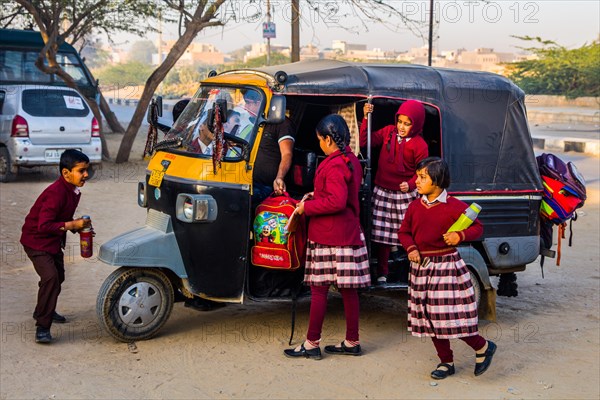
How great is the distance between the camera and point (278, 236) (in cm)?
614

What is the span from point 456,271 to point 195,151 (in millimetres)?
2214

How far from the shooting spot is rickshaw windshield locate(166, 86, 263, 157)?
6.36m

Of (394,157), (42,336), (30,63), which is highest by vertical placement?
(30,63)

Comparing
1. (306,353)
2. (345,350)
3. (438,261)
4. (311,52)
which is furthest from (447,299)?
(311,52)

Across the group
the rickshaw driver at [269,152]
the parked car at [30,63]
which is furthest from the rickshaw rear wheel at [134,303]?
the parked car at [30,63]

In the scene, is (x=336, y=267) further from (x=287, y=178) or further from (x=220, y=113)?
(x=220, y=113)

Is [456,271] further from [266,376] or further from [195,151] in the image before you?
[195,151]

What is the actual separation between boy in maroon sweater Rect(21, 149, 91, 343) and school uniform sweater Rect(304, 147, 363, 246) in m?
1.79

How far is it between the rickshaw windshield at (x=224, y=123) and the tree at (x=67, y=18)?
35.9ft

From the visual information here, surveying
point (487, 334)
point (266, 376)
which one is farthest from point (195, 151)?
point (487, 334)

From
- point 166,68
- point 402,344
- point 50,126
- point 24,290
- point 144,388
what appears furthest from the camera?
point 166,68

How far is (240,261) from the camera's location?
246 inches

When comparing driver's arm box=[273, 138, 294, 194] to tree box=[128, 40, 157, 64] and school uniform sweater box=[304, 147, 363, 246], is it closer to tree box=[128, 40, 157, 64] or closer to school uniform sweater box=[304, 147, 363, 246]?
school uniform sweater box=[304, 147, 363, 246]

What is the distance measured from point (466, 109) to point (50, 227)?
359 centimetres
